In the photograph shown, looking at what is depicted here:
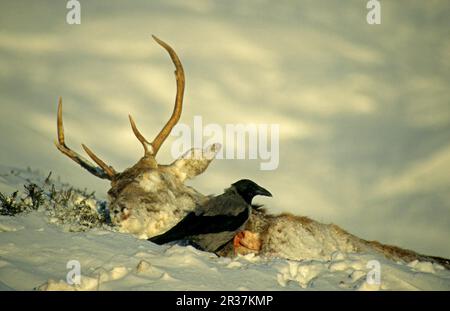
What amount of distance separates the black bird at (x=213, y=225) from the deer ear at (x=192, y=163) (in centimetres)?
184

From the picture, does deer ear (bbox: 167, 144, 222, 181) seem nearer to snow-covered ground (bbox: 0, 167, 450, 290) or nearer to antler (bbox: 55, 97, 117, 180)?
antler (bbox: 55, 97, 117, 180)

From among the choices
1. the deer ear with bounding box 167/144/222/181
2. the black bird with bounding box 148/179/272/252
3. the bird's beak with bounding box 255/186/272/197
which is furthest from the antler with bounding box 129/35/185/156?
the bird's beak with bounding box 255/186/272/197

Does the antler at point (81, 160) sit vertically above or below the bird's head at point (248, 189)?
above

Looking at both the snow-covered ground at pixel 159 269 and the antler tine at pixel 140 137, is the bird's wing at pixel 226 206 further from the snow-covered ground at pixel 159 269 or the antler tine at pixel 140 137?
the antler tine at pixel 140 137

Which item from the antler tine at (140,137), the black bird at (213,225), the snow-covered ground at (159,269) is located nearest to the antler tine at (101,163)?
the antler tine at (140,137)

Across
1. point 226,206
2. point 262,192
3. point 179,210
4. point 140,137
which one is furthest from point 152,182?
point 262,192

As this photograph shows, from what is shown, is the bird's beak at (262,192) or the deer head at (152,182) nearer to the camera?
the deer head at (152,182)

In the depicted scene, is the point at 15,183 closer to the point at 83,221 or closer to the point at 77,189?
the point at 77,189

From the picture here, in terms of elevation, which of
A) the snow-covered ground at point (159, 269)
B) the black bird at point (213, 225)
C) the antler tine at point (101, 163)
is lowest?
the snow-covered ground at point (159, 269)

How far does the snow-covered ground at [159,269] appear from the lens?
506 cm

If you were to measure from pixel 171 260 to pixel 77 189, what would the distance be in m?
5.46

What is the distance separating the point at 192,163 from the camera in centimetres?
1045

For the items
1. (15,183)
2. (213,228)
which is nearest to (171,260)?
(213,228)

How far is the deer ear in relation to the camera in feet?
34.0
